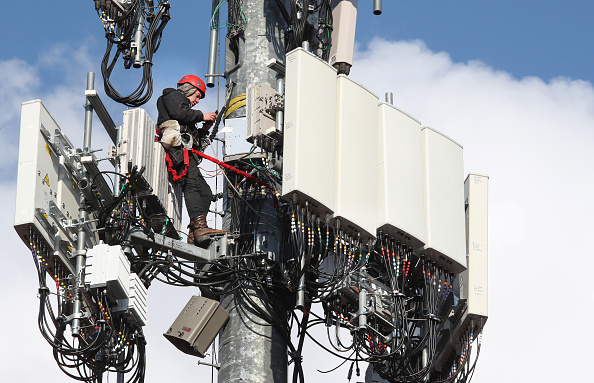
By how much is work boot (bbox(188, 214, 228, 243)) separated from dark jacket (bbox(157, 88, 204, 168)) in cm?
83

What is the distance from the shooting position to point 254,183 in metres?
23.4

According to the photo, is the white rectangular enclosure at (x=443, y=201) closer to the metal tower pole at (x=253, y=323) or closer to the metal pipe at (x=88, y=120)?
the metal tower pole at (x=253, y=323)

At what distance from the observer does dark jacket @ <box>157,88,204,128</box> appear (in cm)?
2320

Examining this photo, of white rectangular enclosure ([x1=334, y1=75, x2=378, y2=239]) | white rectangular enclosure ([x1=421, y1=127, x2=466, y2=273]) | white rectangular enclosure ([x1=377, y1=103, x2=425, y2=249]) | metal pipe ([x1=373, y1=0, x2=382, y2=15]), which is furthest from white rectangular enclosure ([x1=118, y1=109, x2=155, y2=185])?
white rectangular enclosure ([x1=421, y1=127, x2=466, y2=273])

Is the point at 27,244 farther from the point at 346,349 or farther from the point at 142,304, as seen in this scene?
the point at 346,349

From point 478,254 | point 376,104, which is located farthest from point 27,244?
point 478,254

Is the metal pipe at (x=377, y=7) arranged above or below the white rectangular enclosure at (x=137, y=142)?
above

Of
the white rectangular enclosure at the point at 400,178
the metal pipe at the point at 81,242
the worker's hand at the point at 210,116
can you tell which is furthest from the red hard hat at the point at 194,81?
the white rectangular enclosure at the point at 400,178

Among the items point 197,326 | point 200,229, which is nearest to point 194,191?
point 200,229

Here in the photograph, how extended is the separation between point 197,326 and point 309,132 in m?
3.12

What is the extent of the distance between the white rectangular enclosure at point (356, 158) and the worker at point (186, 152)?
2.13 metres

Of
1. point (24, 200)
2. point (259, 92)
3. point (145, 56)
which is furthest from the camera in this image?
point (145, 56)

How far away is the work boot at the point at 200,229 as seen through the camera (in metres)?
23.1

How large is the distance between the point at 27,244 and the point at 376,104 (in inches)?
211
